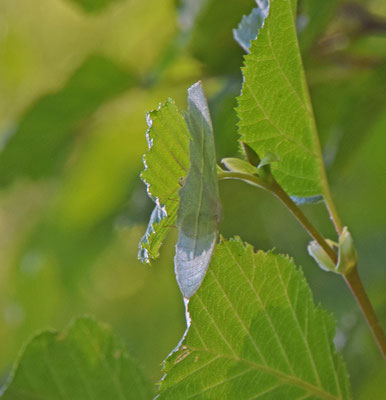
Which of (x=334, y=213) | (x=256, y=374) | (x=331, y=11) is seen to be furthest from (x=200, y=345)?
(x=331, y=11)

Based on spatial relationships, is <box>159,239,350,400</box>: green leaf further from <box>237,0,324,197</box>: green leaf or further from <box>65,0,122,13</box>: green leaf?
<box>65,0,122,13</box>: green leaf

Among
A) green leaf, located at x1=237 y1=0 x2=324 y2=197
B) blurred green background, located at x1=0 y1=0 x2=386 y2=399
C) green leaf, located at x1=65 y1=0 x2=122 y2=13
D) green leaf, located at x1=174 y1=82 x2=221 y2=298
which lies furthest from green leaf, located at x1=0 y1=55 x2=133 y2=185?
green leaf, located at x1=174 y1=82 x2=221 y2=298

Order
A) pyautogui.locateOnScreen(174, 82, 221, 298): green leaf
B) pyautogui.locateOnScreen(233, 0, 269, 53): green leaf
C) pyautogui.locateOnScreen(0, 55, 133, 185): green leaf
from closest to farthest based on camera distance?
pyautogui.locateOnScreen(174, 82, 221, 298): green leaf
pyautogui.locateOnScreen(233, 0, 269, 53): green leaf
pyautogui.locateOnScreen(0, 55, 133, 185): green leaf

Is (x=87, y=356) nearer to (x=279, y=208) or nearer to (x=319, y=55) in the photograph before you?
(x=319, y=55)

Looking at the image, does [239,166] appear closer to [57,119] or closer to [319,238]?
[319,238]

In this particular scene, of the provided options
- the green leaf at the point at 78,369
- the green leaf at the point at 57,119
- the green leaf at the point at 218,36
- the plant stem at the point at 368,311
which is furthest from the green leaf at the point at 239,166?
the green leaf at the point at 57,119

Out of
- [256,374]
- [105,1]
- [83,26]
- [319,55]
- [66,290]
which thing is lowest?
[256,374]
